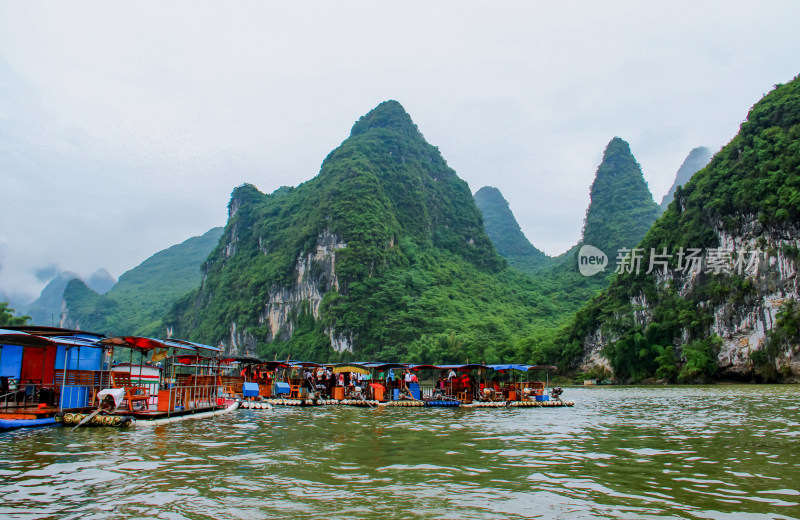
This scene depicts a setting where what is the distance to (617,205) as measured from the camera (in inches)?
4424

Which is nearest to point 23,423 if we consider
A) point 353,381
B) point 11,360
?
point 11,360

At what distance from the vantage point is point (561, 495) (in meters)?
7.08

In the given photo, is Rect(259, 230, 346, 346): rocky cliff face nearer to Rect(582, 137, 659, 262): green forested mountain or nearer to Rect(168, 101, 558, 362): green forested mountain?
Rect(168, 101, 558, 362): green forested mountain

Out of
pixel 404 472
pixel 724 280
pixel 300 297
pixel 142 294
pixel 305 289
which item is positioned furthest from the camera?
pixel 142 294

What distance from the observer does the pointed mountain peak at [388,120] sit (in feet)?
395

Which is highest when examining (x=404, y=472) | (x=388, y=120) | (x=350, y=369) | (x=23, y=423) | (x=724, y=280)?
(x=388, y=120)

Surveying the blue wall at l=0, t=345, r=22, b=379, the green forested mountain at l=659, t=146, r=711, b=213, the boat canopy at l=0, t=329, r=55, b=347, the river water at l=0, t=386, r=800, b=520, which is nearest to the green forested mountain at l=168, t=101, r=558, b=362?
the blue wall at l=0, t=345, r=22, b=379

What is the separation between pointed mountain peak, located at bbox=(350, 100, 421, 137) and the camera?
120m

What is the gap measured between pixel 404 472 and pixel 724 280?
49184 mm

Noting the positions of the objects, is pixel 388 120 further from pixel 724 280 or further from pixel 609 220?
pixel 724 280

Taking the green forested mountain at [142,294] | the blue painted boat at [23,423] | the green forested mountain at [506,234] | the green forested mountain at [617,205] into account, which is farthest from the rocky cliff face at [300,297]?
the blue painted boat at [23,423]

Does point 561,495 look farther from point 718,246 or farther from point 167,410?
point 718,246

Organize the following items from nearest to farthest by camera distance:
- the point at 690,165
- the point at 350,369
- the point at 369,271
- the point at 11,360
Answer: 1. the point at 11,360
2. the point at 350,369
3. the point at 369,271
4. the point at 690,165

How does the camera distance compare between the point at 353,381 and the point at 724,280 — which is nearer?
the point at 353,381
